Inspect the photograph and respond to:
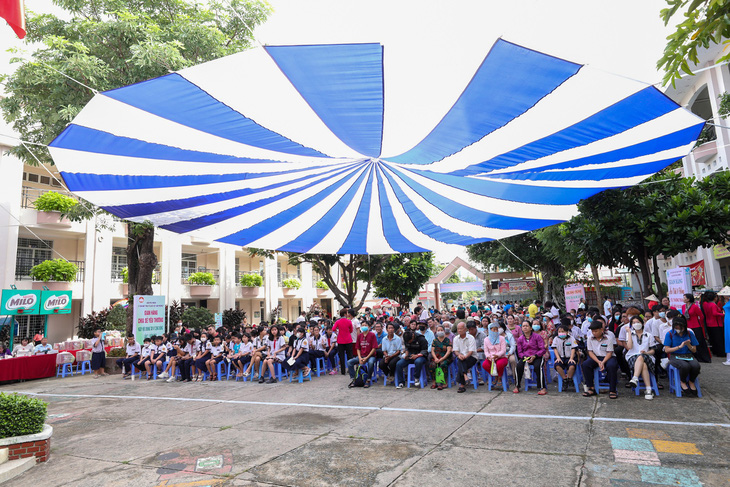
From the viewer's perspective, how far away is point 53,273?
58.1ft

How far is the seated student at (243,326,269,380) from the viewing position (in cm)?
993

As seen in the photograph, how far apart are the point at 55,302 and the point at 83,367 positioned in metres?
3.27

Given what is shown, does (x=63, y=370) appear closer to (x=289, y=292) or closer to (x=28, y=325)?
(x=28, y=325)

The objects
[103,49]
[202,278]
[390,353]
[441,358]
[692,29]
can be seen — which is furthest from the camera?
[202,278]

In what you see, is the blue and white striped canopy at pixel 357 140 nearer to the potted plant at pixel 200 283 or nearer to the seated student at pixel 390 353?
Answer: the seated student at pixel 390 353

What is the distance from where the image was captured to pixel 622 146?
18.2 feet

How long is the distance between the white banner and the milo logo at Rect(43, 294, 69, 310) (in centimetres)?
502

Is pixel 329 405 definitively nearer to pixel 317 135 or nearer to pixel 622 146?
pixel 317 135

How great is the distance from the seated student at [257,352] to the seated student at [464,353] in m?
4.67

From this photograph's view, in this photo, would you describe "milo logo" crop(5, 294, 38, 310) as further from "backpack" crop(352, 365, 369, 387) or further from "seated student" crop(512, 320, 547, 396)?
"seated student" crop(512, 320, 547, 396)

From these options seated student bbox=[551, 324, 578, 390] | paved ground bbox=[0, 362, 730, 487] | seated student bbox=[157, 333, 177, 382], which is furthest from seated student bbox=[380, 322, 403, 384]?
seated student bbox=[157, 333, 177, 382]

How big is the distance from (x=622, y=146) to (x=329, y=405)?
219 inches

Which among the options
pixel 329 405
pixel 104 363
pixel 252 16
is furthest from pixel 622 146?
pixel 104 363

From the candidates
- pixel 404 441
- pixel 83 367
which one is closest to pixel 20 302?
pixel 83 367
